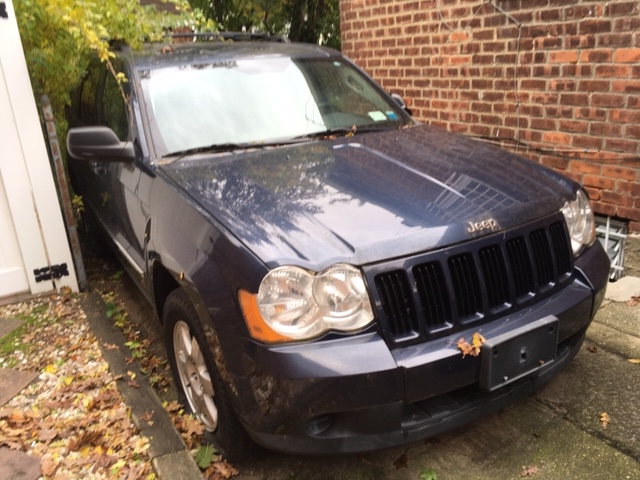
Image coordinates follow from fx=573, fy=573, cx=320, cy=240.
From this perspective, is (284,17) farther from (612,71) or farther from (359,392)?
(359,392)

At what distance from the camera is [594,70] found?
3959 millimetres

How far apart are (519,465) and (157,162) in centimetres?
224

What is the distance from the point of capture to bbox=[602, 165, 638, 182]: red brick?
12.8 ft

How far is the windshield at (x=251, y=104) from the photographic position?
10.3 ft

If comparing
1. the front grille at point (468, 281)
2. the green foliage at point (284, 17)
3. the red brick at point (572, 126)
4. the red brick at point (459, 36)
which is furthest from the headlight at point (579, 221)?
the green foliage at point (284, 17)

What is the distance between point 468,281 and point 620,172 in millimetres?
2389

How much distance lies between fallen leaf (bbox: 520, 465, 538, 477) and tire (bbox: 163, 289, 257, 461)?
1.14 meters

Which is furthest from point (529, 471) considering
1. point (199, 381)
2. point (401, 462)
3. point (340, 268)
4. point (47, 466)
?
point (47, 466)

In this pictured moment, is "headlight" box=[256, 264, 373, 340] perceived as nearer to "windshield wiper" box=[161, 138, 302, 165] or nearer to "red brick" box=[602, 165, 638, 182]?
"windshield wiper" box=[161, 138, 302, 165]

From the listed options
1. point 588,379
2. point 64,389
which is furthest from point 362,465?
point 64,389

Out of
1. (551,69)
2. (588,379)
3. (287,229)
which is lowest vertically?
(588,379)

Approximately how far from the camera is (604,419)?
8.86 ft

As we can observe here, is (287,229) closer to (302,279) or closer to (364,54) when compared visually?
(302,279)

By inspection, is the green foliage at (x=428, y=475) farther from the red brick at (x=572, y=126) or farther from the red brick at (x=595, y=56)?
the red brick at (x=595, y=56)
